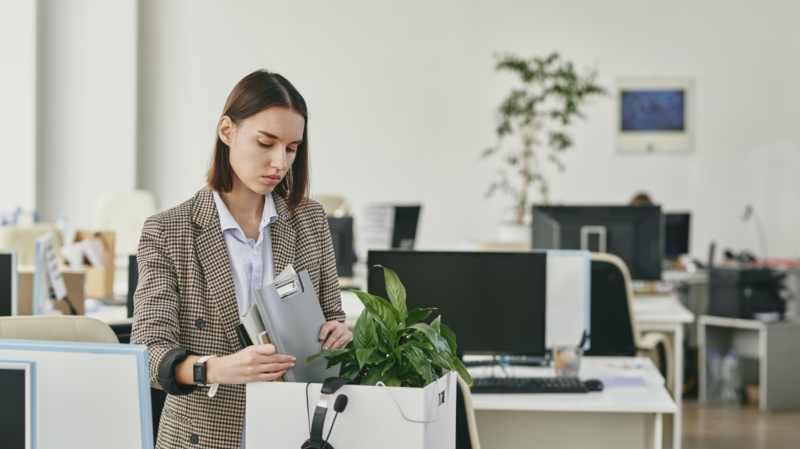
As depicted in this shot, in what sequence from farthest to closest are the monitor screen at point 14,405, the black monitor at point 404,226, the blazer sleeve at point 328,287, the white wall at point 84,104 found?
the white wall at point 84,104 < the black monitor at point 404,226 < the blazer sleeve at point 328,287 < the monitor screen at point 14,405

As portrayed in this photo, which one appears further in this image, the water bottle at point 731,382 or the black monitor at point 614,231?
the water bottle at point 731,382

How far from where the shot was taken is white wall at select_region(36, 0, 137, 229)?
640cm

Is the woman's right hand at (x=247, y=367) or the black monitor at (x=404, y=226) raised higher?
the black monitor at (x=404, y=226)

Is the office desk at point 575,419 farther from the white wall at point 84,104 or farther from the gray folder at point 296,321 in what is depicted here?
the white wall at point 84,104

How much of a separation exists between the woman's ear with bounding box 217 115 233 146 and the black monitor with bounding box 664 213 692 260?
517 cm

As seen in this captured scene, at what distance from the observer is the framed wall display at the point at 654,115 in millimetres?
6508

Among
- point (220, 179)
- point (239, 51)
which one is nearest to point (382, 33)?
point (239, 51)

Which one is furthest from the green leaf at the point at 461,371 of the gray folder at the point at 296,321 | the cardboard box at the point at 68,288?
the cardboard box at the point at 68,288

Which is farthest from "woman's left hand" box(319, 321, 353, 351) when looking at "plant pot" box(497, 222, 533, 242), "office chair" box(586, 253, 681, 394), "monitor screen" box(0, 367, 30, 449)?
"plant pot" box(497, 222, 533, 242)

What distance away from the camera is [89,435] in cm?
85

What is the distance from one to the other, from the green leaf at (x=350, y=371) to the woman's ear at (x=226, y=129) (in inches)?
18.5

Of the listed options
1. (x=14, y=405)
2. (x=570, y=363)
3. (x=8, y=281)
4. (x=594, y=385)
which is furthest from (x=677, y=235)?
(x=14, y=405)

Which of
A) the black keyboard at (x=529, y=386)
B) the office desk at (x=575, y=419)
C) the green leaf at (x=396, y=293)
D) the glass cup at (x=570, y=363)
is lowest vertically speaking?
the office desk at (x=575, y=419)

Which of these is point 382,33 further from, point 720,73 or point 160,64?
point 720,73
